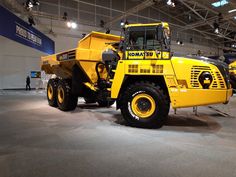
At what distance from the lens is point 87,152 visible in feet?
13.7

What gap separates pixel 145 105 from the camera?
603 centimetres

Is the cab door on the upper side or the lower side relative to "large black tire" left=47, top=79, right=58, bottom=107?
upper

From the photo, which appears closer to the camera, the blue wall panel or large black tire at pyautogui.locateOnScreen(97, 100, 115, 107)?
large black tire at pyautogui.locateOnScreen(97, 100, 115, 107)

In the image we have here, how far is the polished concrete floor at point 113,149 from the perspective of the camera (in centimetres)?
340

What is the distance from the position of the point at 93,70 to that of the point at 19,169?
5.22 metres

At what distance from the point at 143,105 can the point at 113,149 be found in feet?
6.54

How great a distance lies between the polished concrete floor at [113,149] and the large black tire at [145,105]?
0.24 m

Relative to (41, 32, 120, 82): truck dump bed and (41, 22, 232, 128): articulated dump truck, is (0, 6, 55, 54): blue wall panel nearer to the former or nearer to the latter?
(41, 32, 120, 82): truck dump bed

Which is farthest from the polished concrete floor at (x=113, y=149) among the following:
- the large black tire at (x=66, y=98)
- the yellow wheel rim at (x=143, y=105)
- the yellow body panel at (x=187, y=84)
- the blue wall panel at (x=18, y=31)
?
the blue wall panel at (x=18, y=31)

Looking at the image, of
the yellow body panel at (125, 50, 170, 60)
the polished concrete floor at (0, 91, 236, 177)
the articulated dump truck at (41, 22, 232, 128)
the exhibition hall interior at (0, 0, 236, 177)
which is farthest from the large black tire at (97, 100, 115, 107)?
the yellow body panel at (125, 50, 170, 60)

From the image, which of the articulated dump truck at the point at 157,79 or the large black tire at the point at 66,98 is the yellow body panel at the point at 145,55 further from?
the large black tire at the point at 66,98

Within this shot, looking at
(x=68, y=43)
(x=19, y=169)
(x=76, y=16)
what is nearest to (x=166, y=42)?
(x=19, y=169)

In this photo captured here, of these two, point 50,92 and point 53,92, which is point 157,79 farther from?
point 50,92

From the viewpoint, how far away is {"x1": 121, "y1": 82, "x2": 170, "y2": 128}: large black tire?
5.76 metres
